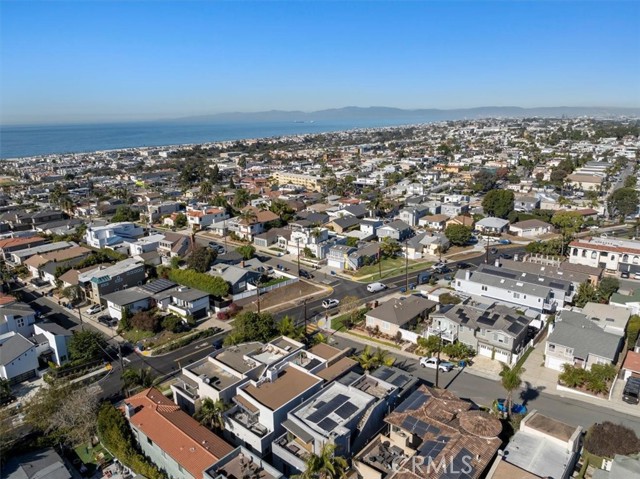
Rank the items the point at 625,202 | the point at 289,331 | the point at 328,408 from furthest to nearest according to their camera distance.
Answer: the point at 625,202
the point at 289,331
the point at 328,408

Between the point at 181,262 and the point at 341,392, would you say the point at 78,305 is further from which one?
the point at 341,392

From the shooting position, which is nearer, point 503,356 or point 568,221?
point 503,356

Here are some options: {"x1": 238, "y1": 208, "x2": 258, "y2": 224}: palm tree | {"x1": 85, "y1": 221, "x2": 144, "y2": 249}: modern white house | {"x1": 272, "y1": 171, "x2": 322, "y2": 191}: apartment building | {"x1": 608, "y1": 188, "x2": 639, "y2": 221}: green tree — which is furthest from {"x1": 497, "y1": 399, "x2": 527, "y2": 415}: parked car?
{"x1": 272, "y1": 171, "x2": 322, "y2": 191}: apartment building

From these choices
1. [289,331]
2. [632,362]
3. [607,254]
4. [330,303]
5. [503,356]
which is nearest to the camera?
[632,362]

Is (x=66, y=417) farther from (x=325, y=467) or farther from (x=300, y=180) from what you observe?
(x=300, y=180)

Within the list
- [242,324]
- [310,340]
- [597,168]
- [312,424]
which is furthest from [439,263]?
[597,168]

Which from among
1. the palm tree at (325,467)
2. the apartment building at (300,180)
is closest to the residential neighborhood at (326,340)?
the palm tree at (325,467)

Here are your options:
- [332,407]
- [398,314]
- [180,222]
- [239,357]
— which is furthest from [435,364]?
[180,222]
